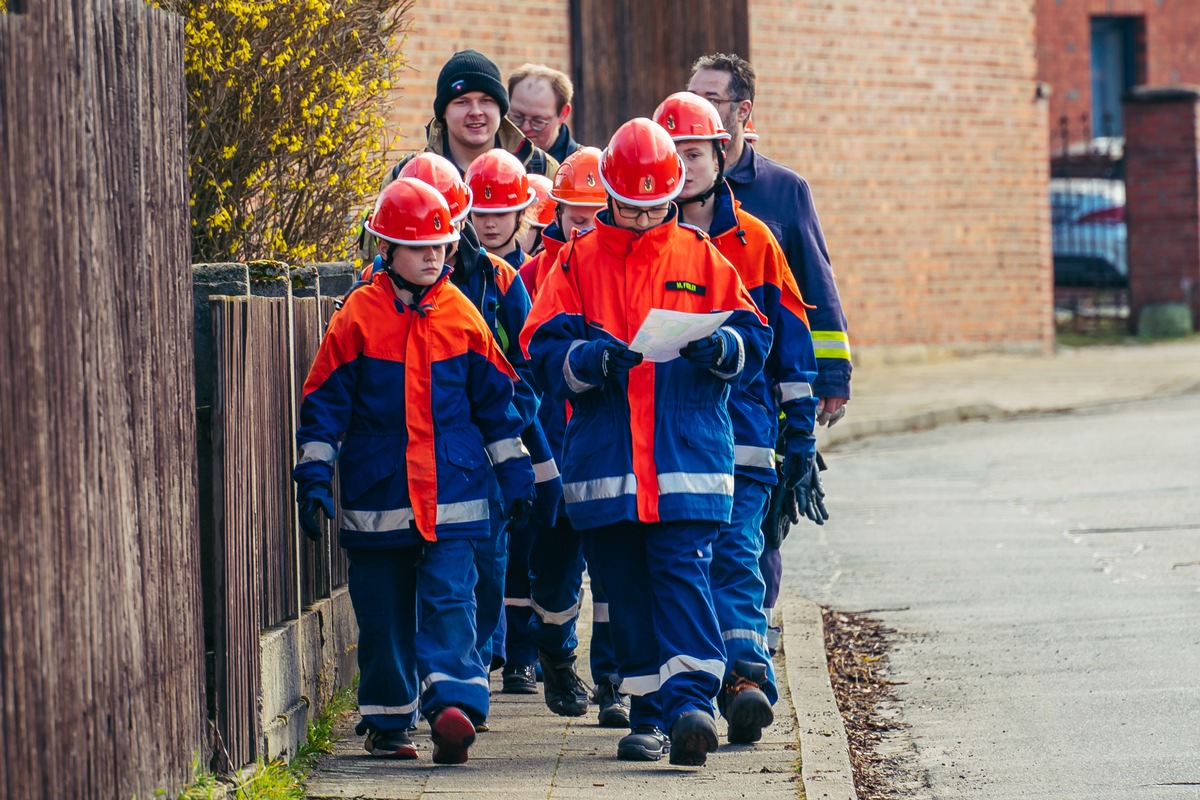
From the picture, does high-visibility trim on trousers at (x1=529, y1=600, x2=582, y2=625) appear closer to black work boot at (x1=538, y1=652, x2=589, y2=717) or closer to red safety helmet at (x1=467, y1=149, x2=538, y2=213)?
Answer: black work boot at (x1=538, y1=652, x2=589, y2=717)

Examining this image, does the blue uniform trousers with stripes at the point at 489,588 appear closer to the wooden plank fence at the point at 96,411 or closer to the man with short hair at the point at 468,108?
the wooden plank fence at the point at 96,411

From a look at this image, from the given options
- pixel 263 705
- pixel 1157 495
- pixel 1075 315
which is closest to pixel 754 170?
pixel 263 705

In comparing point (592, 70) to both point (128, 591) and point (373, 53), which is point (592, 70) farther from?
point (128, 591)

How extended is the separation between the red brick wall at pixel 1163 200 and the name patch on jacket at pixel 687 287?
19.8 meters

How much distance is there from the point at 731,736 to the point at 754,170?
201cm

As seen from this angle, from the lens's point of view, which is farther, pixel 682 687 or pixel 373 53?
pixel 373 53

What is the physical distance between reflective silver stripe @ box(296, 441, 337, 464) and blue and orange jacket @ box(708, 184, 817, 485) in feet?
4.25

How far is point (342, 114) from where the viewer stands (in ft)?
22.9

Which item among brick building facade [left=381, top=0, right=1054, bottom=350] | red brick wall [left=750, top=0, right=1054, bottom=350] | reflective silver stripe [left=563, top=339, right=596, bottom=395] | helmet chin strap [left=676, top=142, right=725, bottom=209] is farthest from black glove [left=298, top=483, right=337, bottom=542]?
red brick wall [left=750, top=0, right=1054, bottom=350]

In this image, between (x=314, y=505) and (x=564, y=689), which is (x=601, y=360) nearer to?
(x=314, y=505)

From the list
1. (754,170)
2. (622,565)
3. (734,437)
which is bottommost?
(622,565)

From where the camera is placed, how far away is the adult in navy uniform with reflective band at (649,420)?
5543mm

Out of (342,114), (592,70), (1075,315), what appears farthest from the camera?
(1075,315)

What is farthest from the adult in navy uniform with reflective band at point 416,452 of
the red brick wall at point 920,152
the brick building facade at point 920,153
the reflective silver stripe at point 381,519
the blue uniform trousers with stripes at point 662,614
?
the red brick wall at point 920,152
